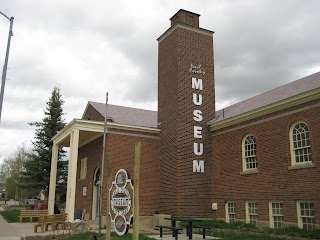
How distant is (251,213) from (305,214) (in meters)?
3.34

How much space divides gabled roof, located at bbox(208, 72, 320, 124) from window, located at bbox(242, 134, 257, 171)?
1.44 meters

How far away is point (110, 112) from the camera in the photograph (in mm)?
25906

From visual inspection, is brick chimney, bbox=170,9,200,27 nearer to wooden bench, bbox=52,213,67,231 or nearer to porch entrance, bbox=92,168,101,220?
porch entrance, bbox=92,168,101,220

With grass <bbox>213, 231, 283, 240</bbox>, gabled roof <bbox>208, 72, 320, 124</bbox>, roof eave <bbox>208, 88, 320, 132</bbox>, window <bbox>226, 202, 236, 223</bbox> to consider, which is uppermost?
gabled roof <bbox>208, 72, 320, 124</bbox>

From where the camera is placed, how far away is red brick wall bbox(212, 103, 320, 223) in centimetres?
1541

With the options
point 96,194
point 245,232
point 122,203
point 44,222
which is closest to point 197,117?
point 245,232

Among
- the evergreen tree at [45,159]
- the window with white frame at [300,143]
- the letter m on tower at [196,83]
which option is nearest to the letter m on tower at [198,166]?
the letter m on tower at [196,83]

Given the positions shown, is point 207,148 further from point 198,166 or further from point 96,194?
point 96,194

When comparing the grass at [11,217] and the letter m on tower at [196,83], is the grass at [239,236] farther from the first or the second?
the grass at [11,217]

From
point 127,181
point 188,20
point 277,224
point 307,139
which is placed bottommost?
point 277,224

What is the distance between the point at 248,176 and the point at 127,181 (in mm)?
9907

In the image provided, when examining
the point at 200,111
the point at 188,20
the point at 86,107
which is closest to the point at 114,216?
the point at 200,111

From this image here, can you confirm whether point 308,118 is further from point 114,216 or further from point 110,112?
point 110,112

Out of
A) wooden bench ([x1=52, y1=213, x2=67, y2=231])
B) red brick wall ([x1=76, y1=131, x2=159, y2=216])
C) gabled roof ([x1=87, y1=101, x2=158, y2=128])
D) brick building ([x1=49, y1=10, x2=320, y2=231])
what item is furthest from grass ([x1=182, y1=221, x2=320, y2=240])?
gabled roof ([x1=87, y1=101, x2=158, y2=128])
